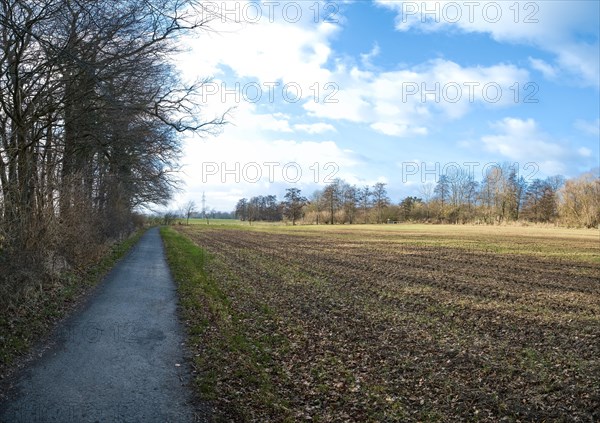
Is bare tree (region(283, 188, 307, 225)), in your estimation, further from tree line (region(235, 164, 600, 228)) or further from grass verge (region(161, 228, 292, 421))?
grass verge (region(161, 228, 292, 421))

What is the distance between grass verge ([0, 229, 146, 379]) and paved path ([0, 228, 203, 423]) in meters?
0.38

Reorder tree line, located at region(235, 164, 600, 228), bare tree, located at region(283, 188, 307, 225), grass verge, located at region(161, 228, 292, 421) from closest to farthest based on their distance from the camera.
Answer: grass verge, located at region(161, 228, 292, 421), tree line, located at region(235, 164, 600, 228), bare tree, located at region(283, 188, 307, 225)

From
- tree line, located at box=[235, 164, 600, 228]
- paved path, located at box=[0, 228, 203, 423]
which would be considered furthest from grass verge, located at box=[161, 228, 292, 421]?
tree line, located at box=[235, 164, 600, 228]

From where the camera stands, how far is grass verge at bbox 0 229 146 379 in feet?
22.6

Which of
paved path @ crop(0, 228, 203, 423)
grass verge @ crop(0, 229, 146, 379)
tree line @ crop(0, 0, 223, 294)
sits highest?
tree line @ crop(0, 0, 223, 294)

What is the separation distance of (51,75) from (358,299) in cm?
1135

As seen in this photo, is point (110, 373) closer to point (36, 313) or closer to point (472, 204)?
point (36, 313)

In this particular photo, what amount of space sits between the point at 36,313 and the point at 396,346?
7631 mm

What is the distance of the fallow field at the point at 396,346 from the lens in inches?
219

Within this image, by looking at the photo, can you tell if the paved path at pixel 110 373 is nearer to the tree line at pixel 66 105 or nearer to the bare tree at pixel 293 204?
the tree line at pixel 66 105

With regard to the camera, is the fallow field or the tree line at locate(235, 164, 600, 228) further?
the tree line at locate(235, 164, 600, 228)

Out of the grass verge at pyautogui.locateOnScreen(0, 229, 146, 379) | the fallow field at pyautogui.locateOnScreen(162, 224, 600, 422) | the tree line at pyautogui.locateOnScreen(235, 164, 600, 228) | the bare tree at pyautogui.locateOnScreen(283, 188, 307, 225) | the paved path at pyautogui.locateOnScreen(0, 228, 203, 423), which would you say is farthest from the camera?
the bare tree at pyautogui.locateOnScreen(283, 188, 307, 225)

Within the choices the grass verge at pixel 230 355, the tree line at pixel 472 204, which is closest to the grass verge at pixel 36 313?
the grass verge at pixel 230 355

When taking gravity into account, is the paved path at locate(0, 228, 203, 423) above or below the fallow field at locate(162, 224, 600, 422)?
above
